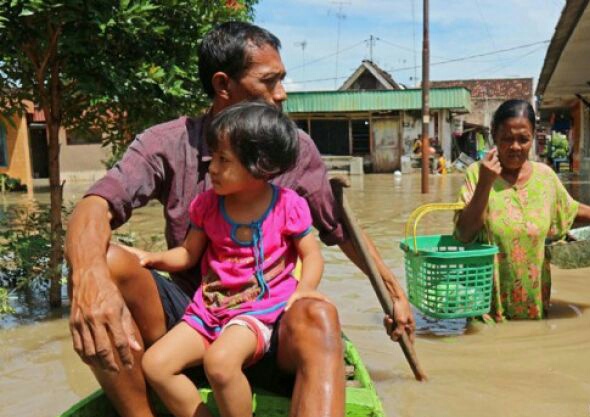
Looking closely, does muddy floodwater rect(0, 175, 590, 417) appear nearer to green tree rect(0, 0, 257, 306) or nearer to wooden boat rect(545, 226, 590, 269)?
wooden boat rect(545, 226, 590, 269)

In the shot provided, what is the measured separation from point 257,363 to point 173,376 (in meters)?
0.31

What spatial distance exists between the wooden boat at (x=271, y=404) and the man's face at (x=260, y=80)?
3.49 ft

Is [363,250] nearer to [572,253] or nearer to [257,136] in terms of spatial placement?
[257,136]

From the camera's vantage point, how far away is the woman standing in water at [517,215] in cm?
389

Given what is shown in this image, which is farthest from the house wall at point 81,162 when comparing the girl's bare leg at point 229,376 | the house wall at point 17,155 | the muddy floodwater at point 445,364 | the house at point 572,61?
the girl's bare leg at point 229,376

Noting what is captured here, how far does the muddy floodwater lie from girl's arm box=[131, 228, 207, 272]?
4.63 feet

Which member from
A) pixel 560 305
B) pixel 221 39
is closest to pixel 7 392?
pixel 221 39

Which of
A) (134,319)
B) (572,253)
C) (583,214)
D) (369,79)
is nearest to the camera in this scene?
(134,319)

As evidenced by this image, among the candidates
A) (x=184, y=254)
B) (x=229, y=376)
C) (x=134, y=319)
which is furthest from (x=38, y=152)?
(x=229, y=376)

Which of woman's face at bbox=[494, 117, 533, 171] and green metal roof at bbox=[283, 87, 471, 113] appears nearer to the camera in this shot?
woman's face at bbox=[494, 117, 533, 171]

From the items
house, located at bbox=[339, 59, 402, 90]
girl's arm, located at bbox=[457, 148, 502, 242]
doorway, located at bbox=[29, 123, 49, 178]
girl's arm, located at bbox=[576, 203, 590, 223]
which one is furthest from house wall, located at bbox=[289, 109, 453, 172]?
girl's arm, located at bbox=[457, 148, 502, 242]

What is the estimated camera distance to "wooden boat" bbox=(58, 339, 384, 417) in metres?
1.91

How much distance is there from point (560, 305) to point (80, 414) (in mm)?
3922

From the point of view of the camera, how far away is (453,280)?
3.69m
